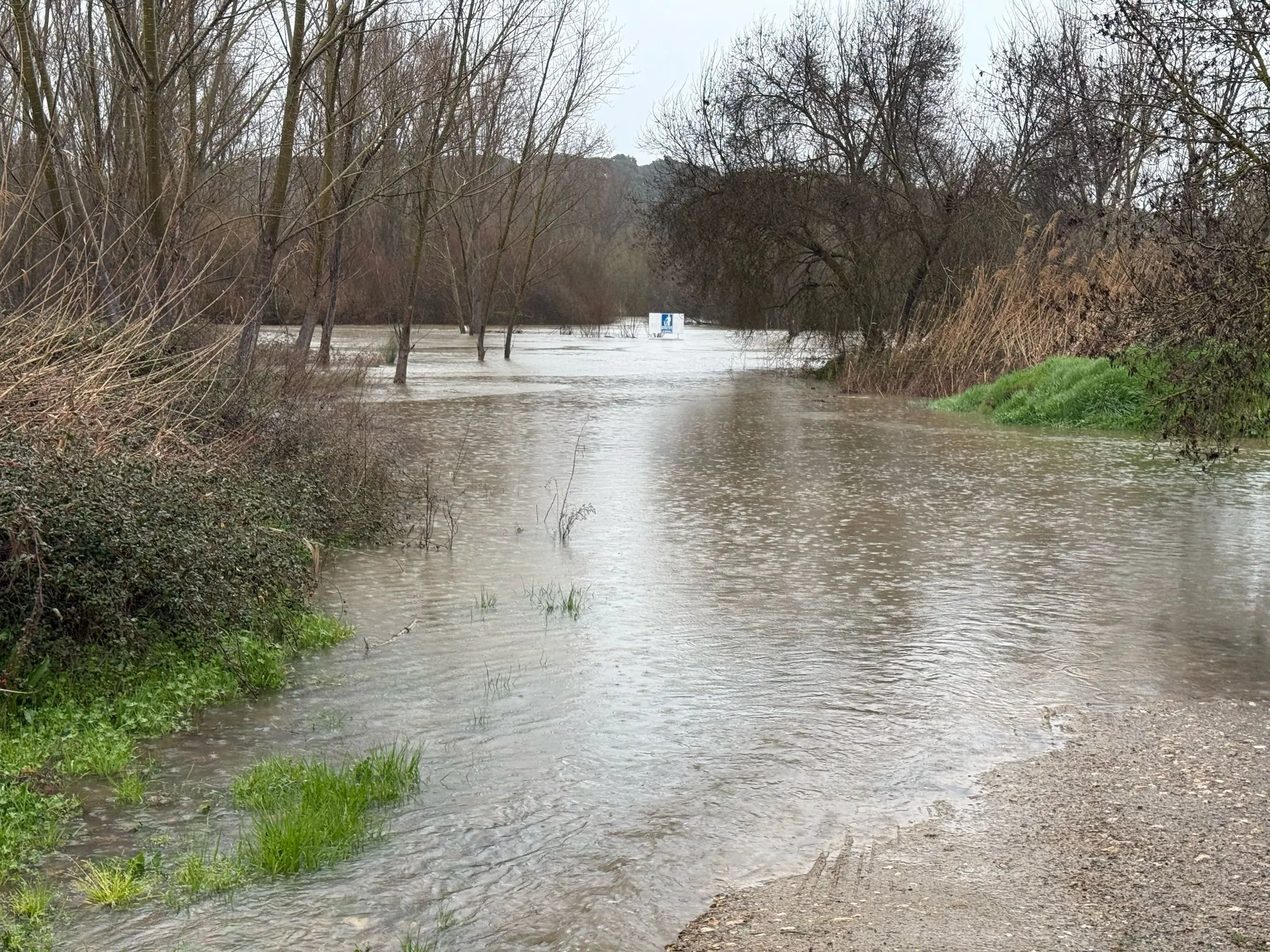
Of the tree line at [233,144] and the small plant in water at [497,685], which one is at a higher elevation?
the tree line at [233,144]

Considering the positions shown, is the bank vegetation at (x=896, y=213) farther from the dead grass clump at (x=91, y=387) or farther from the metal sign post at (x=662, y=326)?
the metal sign post at (x=662, y=326)

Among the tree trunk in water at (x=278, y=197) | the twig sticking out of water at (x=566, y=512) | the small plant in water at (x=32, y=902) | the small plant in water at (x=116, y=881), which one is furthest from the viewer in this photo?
the tree trunk in water at (x=278, y=197)

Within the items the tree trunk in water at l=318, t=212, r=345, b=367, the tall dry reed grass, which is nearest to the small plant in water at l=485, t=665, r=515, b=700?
the tall dry reed grass

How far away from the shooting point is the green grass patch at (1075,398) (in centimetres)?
1612

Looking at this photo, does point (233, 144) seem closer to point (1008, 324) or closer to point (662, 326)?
point (1008, 324)

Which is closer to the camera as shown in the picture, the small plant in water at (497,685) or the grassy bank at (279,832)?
the grassy bank at (279,832)

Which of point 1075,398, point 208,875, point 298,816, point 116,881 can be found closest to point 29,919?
point 116,881

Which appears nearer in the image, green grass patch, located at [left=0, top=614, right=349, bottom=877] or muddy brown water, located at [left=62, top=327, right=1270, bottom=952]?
muddy brown water, located at [left=62, top=327, right=1270, bottom=952]

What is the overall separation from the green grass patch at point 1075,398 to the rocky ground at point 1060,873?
11625 millimetres

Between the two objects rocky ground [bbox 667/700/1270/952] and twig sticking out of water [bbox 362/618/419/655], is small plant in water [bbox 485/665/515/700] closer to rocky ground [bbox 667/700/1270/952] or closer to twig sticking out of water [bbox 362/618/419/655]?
twig sticking out of water [bbox 362/618/419/655]

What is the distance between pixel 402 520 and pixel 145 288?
2.58 meters

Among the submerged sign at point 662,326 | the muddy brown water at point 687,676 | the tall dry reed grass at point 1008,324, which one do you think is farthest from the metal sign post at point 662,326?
the muddy brown water at point 687,676

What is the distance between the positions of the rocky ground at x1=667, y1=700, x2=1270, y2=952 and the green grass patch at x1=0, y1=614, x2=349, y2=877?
2145 mm

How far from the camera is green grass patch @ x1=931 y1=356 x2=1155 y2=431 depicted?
16.1 m
